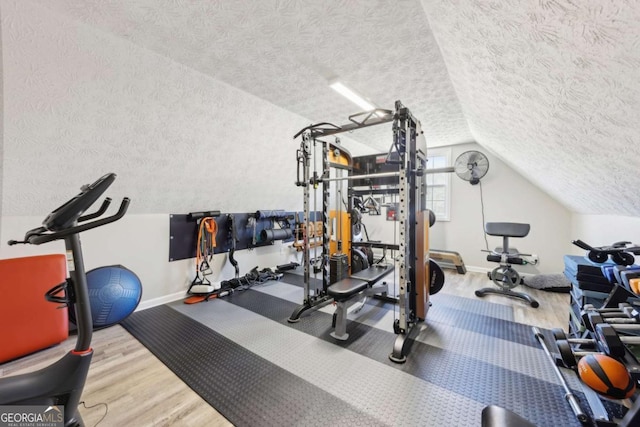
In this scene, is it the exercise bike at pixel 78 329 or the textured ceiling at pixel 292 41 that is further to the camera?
the textured ceiling at pixel 292 41

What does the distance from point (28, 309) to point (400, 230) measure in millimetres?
3353

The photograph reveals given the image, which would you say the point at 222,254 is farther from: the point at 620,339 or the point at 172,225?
the point at 620,339

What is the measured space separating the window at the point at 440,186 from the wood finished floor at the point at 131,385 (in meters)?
2.93

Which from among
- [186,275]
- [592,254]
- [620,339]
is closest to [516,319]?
[592,254]

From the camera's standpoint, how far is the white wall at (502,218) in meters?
4.28

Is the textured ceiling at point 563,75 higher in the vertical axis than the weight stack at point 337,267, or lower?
higher

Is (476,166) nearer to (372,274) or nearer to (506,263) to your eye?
(506,263)

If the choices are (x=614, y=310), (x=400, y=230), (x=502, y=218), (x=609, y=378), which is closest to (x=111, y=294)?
(x=400, y=230)

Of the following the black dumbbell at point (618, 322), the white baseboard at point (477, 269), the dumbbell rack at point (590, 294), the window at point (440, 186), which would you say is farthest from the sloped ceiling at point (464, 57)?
the window at point (440, 186)

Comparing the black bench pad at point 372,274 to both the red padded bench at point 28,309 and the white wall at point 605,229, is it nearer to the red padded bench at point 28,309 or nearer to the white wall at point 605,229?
the white wall at point 605,229

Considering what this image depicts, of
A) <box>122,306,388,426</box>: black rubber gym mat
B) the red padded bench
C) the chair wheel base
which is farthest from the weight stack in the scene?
the red padded bench

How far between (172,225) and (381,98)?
334 cm

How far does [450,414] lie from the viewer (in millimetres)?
1496

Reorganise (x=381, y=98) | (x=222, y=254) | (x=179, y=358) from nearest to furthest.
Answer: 1. (x=179, y=358)
2. (x=381, y=98)
3. (x=222, y=254)
